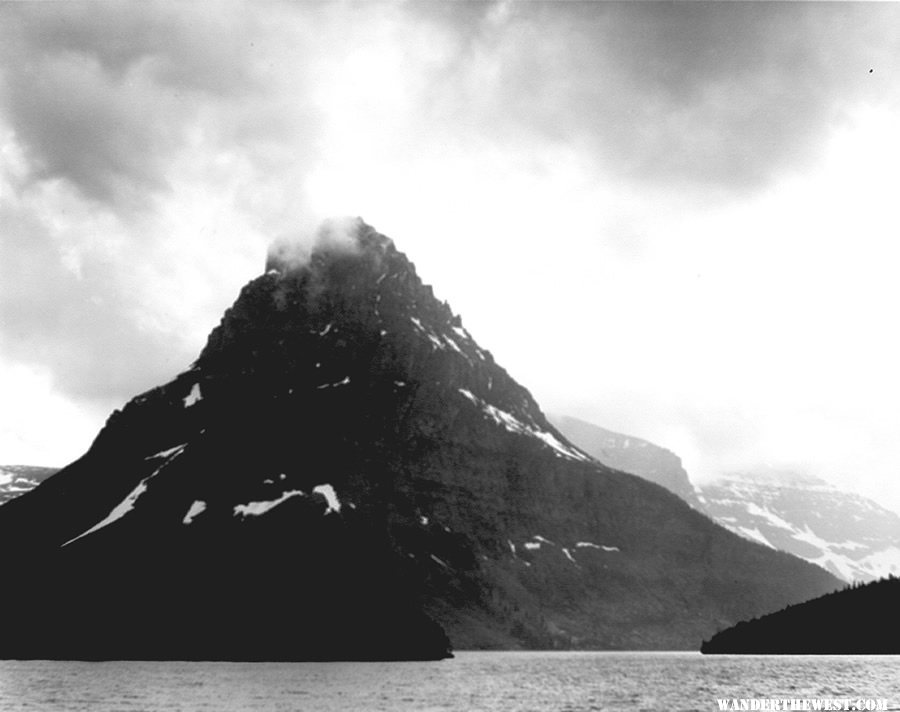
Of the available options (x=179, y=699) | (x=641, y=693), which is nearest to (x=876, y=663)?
(x=641, y=693)

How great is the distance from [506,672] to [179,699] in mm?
79731

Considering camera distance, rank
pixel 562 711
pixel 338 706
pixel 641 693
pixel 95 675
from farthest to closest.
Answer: pixel 95 675 < pixel 641 693 < pixel 338 706 < pixel 562 711

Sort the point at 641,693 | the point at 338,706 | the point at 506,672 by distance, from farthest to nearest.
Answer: the point at 506,672 → the point at 641,693 → the point at 338,706

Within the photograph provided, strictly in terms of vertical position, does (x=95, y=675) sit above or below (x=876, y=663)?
below

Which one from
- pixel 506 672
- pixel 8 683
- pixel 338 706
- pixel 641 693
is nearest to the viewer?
pixel 338 706

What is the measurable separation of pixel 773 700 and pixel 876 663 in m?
98.5

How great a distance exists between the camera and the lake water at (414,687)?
11650 centimetres

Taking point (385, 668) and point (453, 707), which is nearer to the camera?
point (453, 707)

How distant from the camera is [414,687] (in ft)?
476

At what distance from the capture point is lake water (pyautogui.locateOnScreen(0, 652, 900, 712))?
116m

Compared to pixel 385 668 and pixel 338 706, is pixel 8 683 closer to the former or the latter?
pixel 338 706

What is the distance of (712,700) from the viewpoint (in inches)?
4742

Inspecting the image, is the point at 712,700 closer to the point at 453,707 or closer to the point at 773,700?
the point at 773,700

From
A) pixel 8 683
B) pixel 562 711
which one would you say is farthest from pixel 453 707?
pixel 8 683
